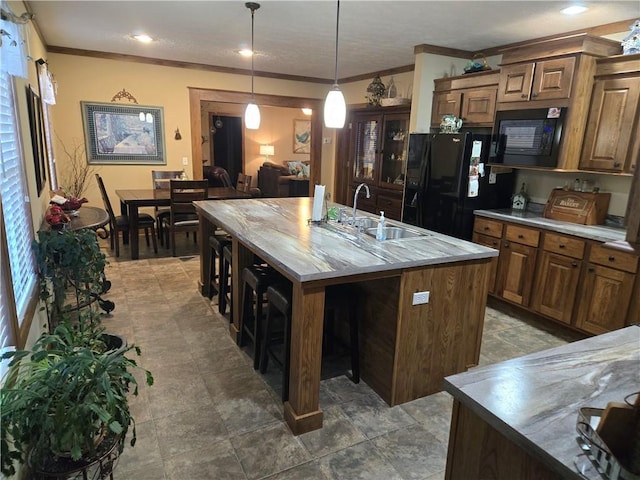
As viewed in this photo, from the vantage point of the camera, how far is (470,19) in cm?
347

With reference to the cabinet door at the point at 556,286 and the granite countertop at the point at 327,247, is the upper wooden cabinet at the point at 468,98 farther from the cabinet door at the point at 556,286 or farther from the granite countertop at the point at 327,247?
the granite countertop at the point at 327,247

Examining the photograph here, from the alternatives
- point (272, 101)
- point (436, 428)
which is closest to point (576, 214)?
point (436, 428)

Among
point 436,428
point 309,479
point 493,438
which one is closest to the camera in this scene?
point 493,438

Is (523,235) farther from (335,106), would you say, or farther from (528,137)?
(335,106)

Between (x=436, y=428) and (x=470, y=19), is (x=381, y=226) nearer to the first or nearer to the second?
(x=436, y=428)

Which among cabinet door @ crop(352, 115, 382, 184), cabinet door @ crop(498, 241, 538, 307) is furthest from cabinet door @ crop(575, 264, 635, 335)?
cabinet door @ crop(352, 115, 382, 184)

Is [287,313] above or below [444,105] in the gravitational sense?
below

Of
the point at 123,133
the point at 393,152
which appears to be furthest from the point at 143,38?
the point at 393,152

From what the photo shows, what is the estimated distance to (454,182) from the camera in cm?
400

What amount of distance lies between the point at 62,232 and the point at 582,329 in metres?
3.84

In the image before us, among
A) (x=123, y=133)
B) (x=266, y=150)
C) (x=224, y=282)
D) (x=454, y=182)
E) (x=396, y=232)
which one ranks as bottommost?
(x=224, y=282)

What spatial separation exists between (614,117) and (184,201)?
4433 mm

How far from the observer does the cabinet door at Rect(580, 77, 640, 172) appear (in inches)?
120

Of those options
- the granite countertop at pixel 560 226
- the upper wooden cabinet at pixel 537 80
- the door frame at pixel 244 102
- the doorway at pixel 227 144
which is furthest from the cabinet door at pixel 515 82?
the doorway at pixel 227 144
